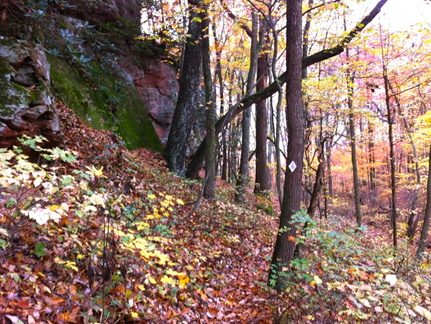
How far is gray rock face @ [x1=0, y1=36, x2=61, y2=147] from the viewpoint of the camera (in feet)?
14.9

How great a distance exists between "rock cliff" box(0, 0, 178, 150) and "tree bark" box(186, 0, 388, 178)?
7.27 feet

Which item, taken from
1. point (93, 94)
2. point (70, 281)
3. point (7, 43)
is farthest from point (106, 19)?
point (70, 281)

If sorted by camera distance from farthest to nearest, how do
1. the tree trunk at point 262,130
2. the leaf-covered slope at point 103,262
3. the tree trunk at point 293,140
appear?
the tree trunk at point 262,130 < the tree trunk at point 293,140 < the leaf-covered slope at point 103,262

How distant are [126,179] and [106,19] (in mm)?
8596

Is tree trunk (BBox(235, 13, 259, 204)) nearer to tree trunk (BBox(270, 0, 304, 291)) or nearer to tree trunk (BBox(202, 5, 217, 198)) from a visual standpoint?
tree trunk (BBox(202, 5, 217, 198))

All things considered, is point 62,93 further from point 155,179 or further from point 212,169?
point 212,169

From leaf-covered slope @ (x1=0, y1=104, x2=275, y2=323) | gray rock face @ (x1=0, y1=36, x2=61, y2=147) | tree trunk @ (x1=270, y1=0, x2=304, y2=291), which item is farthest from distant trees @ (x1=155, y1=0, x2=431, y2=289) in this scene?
gray rock face @ (x1=0, y1=36, x2=61, y2=147)

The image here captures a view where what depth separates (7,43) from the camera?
4.98 m

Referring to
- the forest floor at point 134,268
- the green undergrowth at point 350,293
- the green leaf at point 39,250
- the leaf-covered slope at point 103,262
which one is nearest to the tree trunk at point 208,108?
the forest floor at point 134,268

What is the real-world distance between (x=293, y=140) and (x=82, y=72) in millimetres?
7247

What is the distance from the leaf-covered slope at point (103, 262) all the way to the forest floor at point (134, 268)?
1cm

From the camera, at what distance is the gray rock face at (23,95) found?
455 centimetres

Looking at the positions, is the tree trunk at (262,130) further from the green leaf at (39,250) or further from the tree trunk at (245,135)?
the green leaf at (39,250)

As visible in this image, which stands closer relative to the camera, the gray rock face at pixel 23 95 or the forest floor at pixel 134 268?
the forest floor at pixel 134 268
